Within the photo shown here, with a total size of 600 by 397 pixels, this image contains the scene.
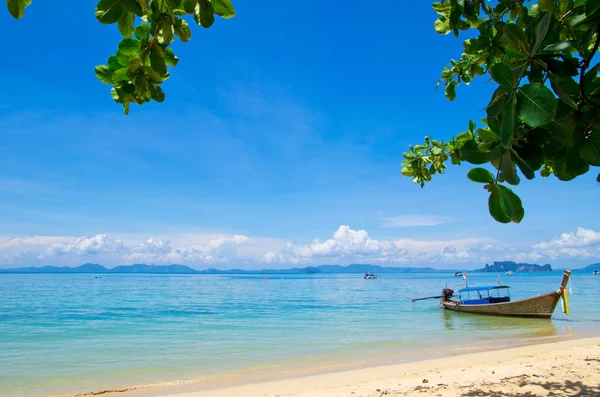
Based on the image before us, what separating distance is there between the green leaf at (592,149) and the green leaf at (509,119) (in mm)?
562

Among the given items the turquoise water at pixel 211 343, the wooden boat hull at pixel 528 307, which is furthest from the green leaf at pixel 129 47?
the wooden boat hull at pixel 528 307

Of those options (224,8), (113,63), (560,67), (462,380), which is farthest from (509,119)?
(462,380)

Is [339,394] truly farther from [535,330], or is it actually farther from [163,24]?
[535,330]

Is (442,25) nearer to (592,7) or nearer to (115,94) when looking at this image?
(592,7)

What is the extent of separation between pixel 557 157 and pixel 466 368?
8.06 meters

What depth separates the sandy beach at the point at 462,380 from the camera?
613 cm

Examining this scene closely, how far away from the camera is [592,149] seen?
60.0 inches

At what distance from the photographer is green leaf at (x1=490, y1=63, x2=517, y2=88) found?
3.94 feet

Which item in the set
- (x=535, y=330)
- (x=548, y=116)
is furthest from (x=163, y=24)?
(x=535, y=330)

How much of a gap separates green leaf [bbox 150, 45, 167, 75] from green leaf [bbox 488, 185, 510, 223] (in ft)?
4.39

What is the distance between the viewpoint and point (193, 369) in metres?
10.4

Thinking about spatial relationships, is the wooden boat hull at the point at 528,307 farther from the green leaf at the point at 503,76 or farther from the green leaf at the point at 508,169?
the green leaf at the point at 503,76

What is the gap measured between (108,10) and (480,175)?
1.43m

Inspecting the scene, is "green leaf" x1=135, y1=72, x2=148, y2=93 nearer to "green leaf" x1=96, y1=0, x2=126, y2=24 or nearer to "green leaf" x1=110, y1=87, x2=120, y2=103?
"green leaf" x1=110, y1=87, x2=120, y2=103
